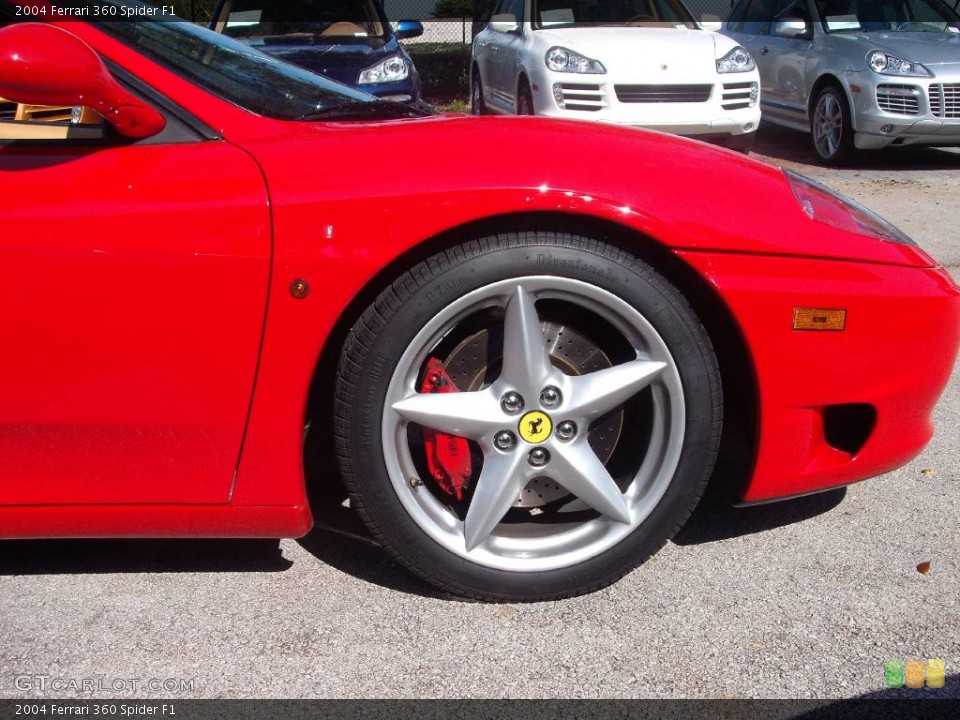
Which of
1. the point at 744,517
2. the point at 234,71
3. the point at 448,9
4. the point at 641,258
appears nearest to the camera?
the point at 641,258

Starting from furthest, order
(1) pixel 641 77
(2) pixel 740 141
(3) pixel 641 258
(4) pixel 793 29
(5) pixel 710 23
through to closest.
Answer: (4) pixel 793 29 < (5) pixel 710 23 < (2) pixel 740 141 < (1) pixel 641 77 < (3) pixel 641 258

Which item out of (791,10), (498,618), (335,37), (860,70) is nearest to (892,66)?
(860,70)

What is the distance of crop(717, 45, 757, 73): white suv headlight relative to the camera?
8.56m

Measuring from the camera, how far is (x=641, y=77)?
329 inches

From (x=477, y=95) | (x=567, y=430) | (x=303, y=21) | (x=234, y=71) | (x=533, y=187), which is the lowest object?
(x=477, y=95)

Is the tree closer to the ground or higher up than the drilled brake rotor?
closer to the ground

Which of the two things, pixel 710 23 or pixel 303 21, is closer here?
pixel 303 21

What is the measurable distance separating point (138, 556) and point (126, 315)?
2.71 ft

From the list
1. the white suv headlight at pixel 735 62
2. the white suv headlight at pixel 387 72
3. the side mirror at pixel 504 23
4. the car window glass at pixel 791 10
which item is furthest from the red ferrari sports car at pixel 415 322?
the car window glass at pixel 791 10

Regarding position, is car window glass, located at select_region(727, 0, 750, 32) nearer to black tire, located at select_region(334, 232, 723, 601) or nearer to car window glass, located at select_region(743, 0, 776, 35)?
car window glass, located at select_region(743, 0, 776, 35)

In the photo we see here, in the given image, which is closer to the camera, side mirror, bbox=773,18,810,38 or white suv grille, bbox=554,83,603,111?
white suv grille, bbox=554,83,603,111

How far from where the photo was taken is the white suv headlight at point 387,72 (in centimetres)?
863

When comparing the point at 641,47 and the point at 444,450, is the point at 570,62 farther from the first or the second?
the point at 444,450

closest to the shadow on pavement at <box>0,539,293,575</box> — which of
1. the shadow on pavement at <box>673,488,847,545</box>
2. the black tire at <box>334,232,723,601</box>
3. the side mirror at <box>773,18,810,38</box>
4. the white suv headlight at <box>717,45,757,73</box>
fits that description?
the black tire at <box>334,232,723,601</box>
